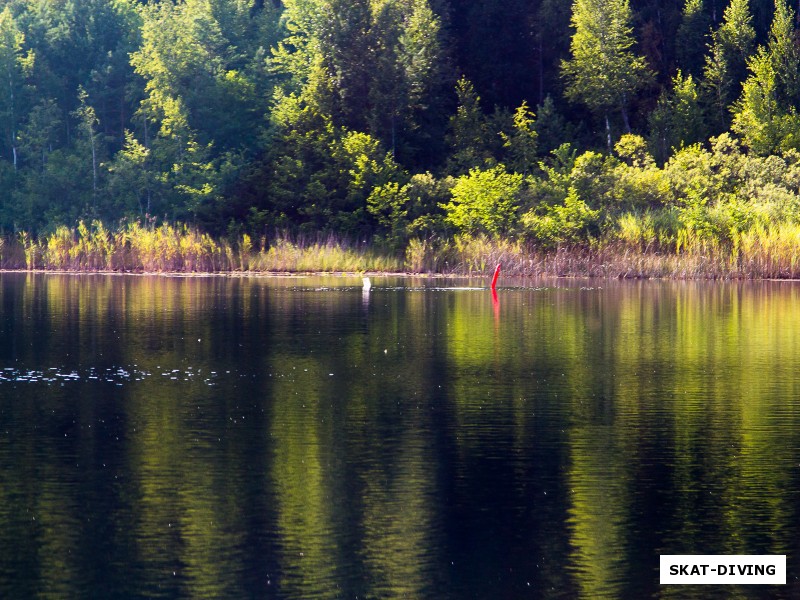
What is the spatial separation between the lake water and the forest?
29106 mm

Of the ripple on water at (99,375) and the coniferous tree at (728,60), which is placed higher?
the coniferous tree at (728,60)

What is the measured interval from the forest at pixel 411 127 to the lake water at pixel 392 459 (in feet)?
95.5

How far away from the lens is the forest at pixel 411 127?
201ft

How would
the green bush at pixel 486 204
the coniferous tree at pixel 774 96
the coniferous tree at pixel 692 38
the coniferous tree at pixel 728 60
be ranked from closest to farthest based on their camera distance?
1. the green bush at pixel 486 204
2. the coniferous tree at pixel 774 96
3. the coniferous tree at pixel 728 60
4. the coniferous tree at pixel 692 38

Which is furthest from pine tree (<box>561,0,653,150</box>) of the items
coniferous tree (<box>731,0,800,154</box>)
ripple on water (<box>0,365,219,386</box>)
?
ripple on water (<box>0,365,219,386</box>)

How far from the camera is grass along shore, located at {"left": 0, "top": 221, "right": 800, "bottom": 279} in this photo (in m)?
52.5

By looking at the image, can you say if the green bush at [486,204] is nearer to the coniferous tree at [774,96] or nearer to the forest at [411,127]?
the forest at [411,127]

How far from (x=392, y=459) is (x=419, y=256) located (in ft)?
146

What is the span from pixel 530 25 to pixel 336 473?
6684 centimetres

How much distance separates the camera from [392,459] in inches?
613

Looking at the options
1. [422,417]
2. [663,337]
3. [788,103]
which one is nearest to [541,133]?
[788,103]

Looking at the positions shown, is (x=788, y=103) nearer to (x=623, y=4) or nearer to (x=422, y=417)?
(x=623, y=4)

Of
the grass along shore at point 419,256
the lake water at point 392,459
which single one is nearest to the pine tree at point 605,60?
the grass along shore at point 419,256

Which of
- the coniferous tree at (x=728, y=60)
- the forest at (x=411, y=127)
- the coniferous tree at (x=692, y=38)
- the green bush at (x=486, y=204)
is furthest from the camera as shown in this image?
the coniferous tree at (x=692, y=38)
